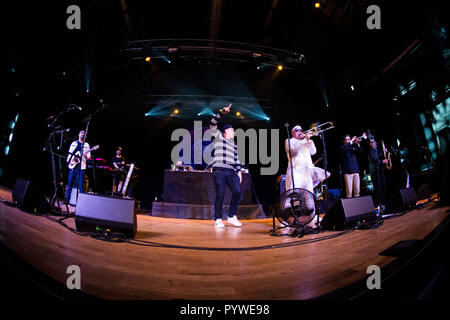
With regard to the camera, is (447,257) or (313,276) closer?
(447,257)

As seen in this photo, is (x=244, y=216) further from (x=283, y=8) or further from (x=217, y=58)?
(x=283, y=8)

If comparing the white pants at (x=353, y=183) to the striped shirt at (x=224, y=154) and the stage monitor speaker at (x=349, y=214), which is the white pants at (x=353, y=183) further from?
the striped shirt at (x=224, y=154)

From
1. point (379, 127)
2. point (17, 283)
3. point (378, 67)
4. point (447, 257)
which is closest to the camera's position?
point (17, 283)

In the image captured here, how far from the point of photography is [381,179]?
3.99m

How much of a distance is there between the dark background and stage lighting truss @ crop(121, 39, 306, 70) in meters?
0.21

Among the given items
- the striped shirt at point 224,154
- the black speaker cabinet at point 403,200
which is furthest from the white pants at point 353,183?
the striped shirt at point 224,154

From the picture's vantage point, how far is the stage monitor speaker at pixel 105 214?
1777 millimetres

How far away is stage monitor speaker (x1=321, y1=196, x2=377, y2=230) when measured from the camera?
227cm

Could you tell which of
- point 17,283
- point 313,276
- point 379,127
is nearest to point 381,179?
point 379,127

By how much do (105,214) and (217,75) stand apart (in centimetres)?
658

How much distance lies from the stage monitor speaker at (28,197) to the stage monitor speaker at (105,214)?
1.32 metres

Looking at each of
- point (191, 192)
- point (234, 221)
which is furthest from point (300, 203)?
point (191, 192)

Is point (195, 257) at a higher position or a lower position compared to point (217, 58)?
lower
